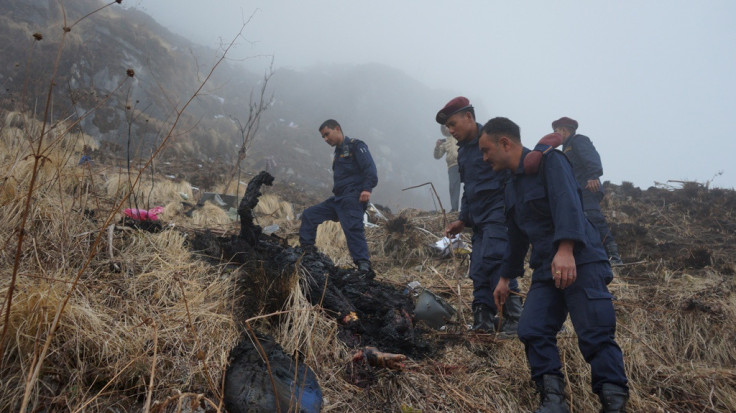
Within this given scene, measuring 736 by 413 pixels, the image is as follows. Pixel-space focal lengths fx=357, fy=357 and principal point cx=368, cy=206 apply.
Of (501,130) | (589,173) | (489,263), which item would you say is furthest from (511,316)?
(589,173)

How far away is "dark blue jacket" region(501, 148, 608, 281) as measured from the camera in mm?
1896

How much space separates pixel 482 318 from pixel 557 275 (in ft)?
4.18

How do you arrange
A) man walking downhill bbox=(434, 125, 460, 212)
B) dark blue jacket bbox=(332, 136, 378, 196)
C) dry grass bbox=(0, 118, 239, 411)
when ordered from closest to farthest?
dry grass bbox=(0, 118, 239, 411), dark blue jacket bbox=(332, 136, 378, 196), man walking downhill bbox=(434, 125, 460, 212)

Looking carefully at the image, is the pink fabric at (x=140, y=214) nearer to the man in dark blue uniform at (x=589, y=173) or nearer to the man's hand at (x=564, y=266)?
the man's hand at (x=564, y=266)

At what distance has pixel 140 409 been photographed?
1.50 meters

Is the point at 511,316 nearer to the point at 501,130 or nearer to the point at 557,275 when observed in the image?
the point at 557,275

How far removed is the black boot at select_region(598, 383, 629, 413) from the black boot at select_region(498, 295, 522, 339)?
1.11 metres

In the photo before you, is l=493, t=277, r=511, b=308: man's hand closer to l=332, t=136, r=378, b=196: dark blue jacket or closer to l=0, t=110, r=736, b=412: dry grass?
l=0, t=110, r=736, b=412: dry grass

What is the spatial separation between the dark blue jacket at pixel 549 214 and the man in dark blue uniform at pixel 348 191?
2.34 m

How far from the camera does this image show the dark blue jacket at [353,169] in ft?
15.1

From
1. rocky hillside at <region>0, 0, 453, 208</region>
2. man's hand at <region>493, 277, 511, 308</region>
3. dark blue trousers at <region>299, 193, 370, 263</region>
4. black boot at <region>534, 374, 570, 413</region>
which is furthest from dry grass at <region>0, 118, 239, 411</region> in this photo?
dark blue trousers at <region>299, 193, 370, 263</region>

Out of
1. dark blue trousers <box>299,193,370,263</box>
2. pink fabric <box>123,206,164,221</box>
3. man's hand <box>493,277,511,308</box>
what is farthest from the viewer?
dark blue trousers <box>299,193,370,263</box>

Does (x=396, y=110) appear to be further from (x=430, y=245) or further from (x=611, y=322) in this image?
(x=611, y=322)

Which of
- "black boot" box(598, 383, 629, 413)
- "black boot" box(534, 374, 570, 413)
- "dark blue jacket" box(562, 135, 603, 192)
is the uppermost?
"dark blue jacket" box(562, 135, 603, 192)
